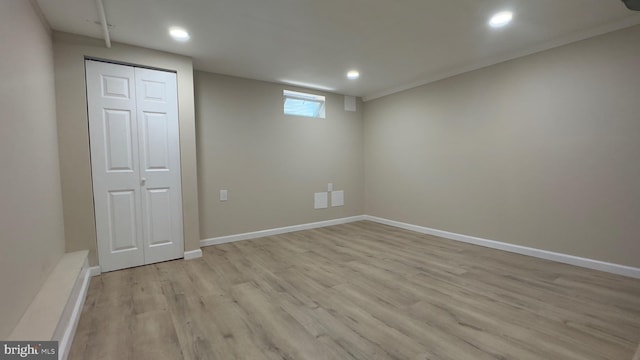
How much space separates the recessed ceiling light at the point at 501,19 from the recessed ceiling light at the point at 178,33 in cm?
287

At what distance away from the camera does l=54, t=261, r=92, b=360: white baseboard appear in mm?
1640

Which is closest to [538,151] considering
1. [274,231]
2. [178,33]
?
[274,231]

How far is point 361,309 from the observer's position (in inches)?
86.0

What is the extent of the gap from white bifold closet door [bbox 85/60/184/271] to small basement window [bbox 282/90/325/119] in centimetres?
185

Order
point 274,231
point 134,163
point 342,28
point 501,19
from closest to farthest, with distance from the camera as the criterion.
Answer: point 501,19 → point 342,28 → point 134,163 → point 274,231

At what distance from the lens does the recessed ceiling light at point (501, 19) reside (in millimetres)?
2445

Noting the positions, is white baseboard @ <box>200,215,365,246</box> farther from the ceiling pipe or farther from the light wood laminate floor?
the ceiling pipe

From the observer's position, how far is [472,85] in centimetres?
382

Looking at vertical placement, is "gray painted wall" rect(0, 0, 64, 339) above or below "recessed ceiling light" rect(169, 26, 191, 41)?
below

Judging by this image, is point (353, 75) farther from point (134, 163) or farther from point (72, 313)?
point (72, 313)

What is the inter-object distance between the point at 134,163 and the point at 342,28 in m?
2.60

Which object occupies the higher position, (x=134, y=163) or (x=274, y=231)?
(x=134, y=163)

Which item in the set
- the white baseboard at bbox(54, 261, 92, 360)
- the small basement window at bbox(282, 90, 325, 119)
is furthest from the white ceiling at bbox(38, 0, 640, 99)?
the white baseboard at bbox(54, 261, 92, 360)

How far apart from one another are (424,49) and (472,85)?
3.63ft
